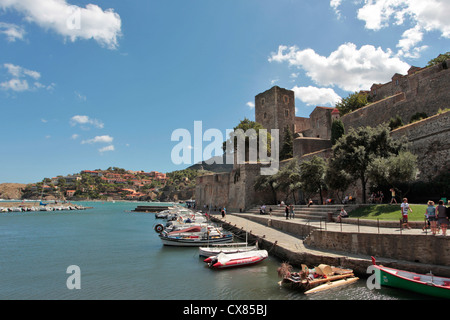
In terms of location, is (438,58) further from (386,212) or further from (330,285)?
(330,285)

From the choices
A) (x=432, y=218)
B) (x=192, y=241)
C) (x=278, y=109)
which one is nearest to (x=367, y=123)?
(x=278, y=109)

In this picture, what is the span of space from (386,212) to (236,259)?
7.24m

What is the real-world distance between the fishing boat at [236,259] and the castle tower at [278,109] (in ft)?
106

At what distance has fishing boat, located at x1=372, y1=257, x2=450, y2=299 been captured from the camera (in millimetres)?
7523

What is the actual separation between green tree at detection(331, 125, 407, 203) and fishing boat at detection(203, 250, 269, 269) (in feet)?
25.4

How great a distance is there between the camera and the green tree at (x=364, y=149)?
664 inches

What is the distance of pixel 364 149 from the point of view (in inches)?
673

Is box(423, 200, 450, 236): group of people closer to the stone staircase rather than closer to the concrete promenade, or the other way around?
the concrete promenade

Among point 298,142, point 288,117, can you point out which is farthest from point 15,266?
point 288,117

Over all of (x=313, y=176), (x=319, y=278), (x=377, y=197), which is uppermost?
(x=313, y=176)

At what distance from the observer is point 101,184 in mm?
171250

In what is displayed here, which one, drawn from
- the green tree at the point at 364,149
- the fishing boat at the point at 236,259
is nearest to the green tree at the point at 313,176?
the green tree at the point at 364,149

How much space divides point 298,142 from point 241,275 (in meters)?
22.3
